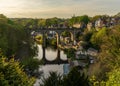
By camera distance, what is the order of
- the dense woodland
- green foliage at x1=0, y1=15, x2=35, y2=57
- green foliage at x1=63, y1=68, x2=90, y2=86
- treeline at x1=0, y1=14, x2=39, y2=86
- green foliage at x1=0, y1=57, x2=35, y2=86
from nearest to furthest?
1. green foliage at x1=0, y1=57, x2=35, y2=86
2. treeline at x1=0, y1=14, x2=39, y2=86
3. the dense woodland
4. green foliage at x1=63, y1=68, x2=90, y2=86
5. green foliage at x1=0, y1=15, x2=35, y2=57

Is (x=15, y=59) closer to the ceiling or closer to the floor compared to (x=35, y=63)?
closer to the ceiling

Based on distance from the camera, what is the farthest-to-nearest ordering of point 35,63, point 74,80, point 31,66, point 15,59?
point 15,59 < point 35,63 < point 31,66 < point 74,80

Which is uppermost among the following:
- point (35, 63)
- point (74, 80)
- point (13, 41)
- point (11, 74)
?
point (11, 74)

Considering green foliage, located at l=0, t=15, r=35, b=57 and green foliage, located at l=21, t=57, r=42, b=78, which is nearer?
green foliage, located at l=21, t=57, r=42, b=78

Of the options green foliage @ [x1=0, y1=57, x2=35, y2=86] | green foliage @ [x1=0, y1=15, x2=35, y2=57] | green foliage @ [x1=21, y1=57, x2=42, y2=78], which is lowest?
green foliage @ [x1=21, y1=57, x2=42, y2=78]

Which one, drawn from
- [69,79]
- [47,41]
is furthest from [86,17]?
[69,79]

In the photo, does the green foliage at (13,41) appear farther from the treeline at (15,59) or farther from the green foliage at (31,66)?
the green foliage at (31,66)

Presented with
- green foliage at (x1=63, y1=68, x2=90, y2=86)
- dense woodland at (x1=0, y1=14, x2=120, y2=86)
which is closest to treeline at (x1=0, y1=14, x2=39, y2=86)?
dense woodland at (x1=0, y1=14, x2=120, y2=86)

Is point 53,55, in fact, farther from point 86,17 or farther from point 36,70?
point 86,17

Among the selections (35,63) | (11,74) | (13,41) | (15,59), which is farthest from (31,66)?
(11,74)

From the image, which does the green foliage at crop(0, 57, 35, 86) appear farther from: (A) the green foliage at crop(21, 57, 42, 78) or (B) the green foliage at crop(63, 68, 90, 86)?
(A) the green foliage at crop(21, 57, 42, 78)

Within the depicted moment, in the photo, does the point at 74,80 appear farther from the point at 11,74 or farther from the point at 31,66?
the point at 31,66

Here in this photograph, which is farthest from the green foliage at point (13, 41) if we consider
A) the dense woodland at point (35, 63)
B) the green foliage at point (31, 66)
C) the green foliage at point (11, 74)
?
the green foliage at point (11, 74)
